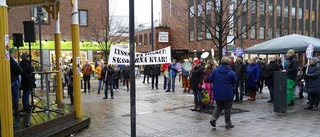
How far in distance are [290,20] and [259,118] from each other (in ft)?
129

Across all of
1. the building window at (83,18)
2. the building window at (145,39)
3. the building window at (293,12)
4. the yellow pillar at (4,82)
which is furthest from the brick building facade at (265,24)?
the yellow pillar at (4,82)

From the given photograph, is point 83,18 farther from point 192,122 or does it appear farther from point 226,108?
point 226,108

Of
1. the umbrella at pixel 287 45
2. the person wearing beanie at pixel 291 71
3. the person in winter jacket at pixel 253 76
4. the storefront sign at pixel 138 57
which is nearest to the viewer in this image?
the storefront sign at pixel 138 57

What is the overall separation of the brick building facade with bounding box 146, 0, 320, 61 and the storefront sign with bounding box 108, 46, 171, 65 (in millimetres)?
30514

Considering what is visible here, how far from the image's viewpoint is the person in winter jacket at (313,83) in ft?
31.2

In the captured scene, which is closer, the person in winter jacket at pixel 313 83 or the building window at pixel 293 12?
the person in winter jacket at pixel 313 83

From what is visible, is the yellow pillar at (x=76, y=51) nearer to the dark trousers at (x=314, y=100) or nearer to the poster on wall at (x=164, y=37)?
the dark trousers at (x=314, y=100)

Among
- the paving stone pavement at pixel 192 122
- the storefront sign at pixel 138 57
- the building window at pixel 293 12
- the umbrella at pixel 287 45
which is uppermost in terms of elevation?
the building window at pixel 293 12

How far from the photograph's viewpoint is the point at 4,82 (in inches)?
206

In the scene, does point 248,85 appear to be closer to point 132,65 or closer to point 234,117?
point 234,117

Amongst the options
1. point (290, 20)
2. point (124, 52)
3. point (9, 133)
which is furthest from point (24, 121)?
point (290, 20)

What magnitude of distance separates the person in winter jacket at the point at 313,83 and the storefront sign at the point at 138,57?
215 inches

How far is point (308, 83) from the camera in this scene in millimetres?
9742

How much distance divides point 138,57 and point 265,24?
121 ft
